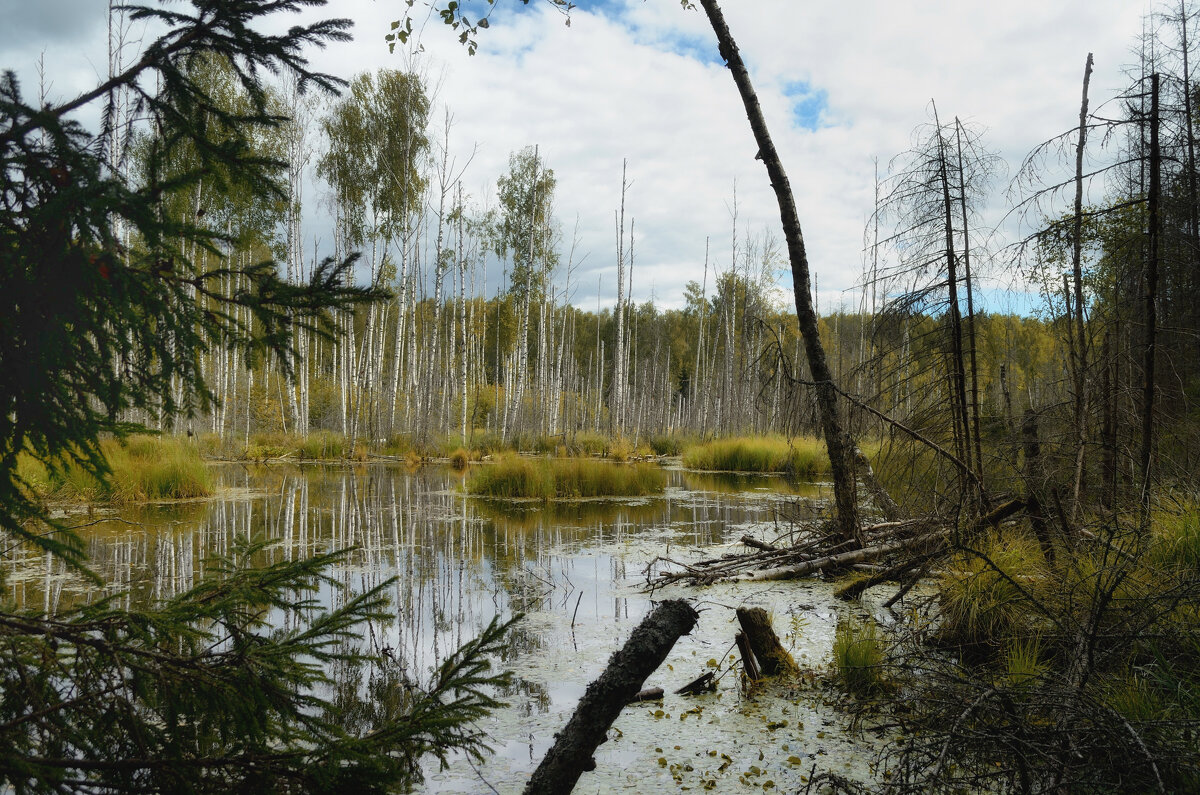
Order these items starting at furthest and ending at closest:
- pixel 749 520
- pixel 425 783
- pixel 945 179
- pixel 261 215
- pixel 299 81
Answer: pixel 261 215
pixel 749 520
pixel 945 179
pixel 425 783
pixel 299 81

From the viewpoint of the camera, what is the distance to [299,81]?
201 cm

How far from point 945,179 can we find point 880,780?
4582mm

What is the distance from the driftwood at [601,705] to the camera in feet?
5.89

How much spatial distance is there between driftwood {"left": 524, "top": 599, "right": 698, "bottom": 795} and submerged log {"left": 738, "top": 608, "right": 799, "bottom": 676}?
1.83 m

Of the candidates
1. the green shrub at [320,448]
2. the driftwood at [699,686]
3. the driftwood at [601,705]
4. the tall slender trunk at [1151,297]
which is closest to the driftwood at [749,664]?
the driftwood at [699,686]

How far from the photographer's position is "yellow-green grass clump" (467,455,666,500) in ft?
40.1

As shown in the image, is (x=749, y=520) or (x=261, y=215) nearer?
(x=749, y=520)

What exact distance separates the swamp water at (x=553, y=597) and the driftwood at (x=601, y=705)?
89 cm

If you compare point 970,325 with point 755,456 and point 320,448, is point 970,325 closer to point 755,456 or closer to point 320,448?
point 755,456

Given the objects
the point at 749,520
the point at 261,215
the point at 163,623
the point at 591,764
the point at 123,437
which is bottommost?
the point at 749,520

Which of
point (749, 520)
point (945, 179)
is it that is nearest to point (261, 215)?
point (749, 520)

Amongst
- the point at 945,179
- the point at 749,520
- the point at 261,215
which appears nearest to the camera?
the point at 945,179

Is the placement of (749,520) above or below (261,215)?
below

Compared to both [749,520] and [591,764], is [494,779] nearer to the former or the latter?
[591,764]
